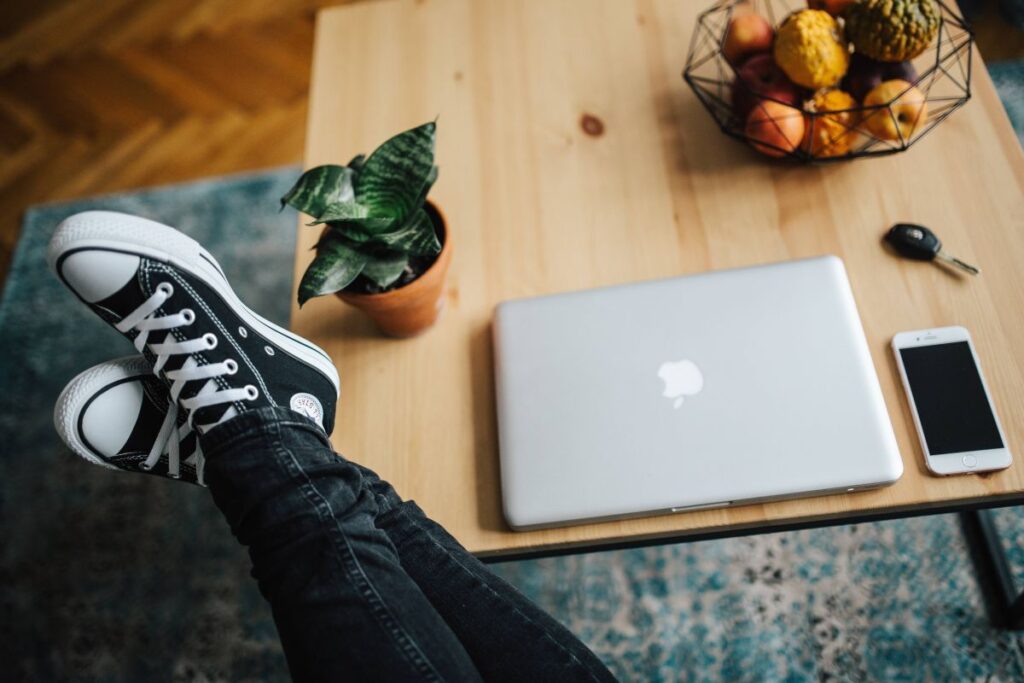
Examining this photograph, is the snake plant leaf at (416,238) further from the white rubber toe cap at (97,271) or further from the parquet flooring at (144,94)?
the parquet flooring at (144,94)

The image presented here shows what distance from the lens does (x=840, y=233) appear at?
0.76 metres

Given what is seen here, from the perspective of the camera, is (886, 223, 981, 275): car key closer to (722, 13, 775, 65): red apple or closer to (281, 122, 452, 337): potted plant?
(722, 13, 775, 65): red apple

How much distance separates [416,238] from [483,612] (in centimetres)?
35

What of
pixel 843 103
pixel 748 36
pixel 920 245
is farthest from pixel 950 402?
pixel 748 36

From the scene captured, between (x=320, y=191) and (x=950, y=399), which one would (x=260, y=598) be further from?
(x=950, y=399)

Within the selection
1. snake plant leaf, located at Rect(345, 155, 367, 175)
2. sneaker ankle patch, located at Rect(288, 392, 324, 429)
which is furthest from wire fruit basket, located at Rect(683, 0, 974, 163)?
sneaker ankle patch, located at Rect(288, 392, 324, 429)

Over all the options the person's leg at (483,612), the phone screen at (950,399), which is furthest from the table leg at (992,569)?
the person's leg at (483,612)

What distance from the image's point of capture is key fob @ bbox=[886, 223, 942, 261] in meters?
0.72

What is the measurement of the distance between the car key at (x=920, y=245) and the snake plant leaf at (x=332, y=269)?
0.53 m

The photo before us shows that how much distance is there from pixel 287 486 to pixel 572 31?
66 centimetres

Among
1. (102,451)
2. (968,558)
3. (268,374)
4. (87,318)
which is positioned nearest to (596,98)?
(268,374)

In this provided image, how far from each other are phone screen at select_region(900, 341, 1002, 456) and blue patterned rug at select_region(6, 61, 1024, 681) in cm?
46

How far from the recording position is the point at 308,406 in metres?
0.71

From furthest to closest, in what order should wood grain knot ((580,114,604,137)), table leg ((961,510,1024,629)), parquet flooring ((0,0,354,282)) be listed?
parquet flooring ((0,0,354,282)) < table leg ((961,510,1024,629)) < wood grain knot ((580,114,604,137))
